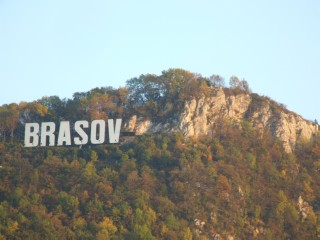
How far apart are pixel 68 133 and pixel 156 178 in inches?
514

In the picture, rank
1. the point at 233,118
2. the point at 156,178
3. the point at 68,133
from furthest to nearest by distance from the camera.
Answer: the point at 233,118
the point at 68,133
the point at 156,178

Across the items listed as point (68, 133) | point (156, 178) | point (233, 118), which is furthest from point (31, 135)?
point (233, 118)

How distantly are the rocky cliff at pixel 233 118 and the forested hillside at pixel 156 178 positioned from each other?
2.87 feet

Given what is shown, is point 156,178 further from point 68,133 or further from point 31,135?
point 31,135

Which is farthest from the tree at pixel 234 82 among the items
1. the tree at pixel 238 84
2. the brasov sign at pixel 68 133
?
the brasov sign at pixel 68 133

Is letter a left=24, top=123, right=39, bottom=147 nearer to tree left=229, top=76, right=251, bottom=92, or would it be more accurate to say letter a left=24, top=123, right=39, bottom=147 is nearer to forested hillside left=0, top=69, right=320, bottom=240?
forested hillside left=0, top=69, right=320, bottom=240

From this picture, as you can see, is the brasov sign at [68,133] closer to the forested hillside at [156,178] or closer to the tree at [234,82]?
the forested hillside at [156,178]

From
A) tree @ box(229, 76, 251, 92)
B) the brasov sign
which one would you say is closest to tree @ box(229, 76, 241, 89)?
tree @ box(229, 76, 251, 92)

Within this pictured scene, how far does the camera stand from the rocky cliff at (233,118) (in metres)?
109

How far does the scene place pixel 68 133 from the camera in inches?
4220

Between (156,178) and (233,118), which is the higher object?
(233,118)

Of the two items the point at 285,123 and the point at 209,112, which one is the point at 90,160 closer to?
the point at 209,112

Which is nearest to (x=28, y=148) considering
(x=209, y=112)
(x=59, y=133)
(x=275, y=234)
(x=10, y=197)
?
(x=59, y=133)

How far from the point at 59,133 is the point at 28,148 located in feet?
12.3
